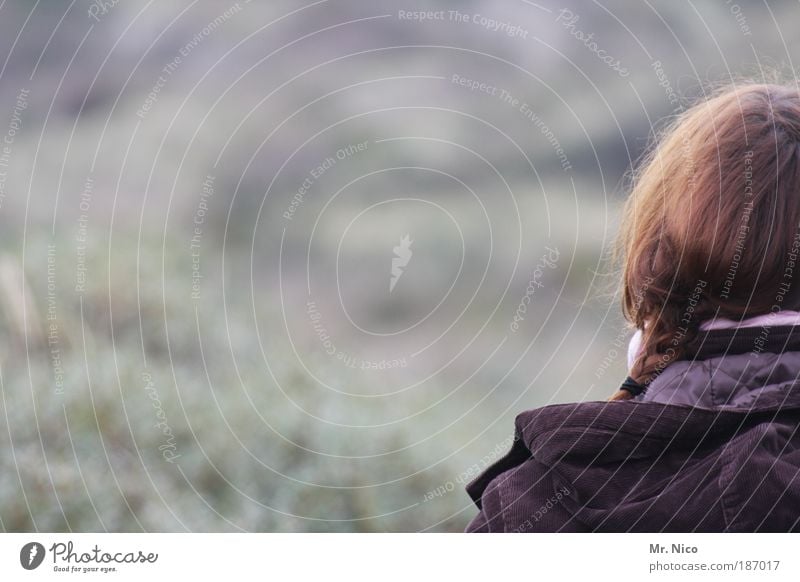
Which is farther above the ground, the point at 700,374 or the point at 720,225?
the point at 720,225

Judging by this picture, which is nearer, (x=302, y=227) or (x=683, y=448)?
(x=683, y=448)

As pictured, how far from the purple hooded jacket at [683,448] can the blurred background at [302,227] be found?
59 cm

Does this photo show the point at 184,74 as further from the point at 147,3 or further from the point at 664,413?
the point at 664,413

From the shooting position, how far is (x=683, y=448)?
77cm

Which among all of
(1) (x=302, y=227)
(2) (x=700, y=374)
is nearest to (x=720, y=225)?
(2) (x=700, y=374)

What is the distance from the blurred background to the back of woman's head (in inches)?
18.2

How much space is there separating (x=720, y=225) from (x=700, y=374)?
146mm

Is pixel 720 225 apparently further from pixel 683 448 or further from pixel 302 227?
pixel 302 227

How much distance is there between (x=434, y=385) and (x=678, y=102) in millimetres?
608

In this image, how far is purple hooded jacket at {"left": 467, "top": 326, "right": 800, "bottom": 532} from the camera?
746 millimetres

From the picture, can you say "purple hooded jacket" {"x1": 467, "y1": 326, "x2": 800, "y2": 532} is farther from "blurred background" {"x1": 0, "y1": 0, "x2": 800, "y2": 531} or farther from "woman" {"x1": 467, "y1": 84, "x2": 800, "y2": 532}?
"blurred background" {"x1": 0, "y1": 0, "x2": 800, "y2": 531}

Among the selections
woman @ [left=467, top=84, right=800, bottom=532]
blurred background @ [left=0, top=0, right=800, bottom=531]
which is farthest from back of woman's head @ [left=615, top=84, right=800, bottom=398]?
blurred background @ [left=0, top=0, right=800, bottom=531]

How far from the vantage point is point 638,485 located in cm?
77

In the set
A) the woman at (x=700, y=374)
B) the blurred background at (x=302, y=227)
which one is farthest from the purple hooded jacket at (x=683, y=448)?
the blurred background at (x=302, y=227)
